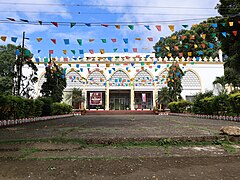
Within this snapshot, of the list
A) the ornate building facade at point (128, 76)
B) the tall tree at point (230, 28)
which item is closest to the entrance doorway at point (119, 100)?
the ornate building facade at point (128, 76)

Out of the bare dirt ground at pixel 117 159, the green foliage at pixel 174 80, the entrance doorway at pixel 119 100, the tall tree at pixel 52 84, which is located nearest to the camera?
the bare dirt ground at pixel 117 159

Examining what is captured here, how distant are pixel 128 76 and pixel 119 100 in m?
3.81

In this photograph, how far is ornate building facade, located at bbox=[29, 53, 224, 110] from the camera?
96.8 feet

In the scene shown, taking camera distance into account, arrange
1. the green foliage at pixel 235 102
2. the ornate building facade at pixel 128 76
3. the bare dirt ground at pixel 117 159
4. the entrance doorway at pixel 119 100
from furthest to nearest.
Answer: the entrance doorway at pixel 119 100, the ornate building facade at pixel 128 76, the green foliage at pixel 235 102, the bare dirt ground at pixel 117 159

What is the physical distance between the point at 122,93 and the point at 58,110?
15497 mm

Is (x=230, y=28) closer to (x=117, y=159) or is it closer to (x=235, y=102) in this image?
(x=235, y=102)

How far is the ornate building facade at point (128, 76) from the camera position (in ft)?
96.8

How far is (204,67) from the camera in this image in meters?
30.4

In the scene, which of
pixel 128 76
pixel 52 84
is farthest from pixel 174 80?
pixel 52 84

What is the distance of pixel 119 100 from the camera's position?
103 feet

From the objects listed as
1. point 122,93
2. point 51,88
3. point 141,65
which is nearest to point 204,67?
point 141,65

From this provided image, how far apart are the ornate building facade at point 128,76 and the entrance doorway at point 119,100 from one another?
0.67 metres

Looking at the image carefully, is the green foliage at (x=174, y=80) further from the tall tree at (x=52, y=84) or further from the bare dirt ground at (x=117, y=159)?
the bare dirt ground at (x=117, y=159)

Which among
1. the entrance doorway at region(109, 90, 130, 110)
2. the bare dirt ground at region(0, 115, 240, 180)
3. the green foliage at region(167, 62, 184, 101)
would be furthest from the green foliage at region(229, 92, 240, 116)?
the entrance doorway at region(109, 90, 130, 110)
